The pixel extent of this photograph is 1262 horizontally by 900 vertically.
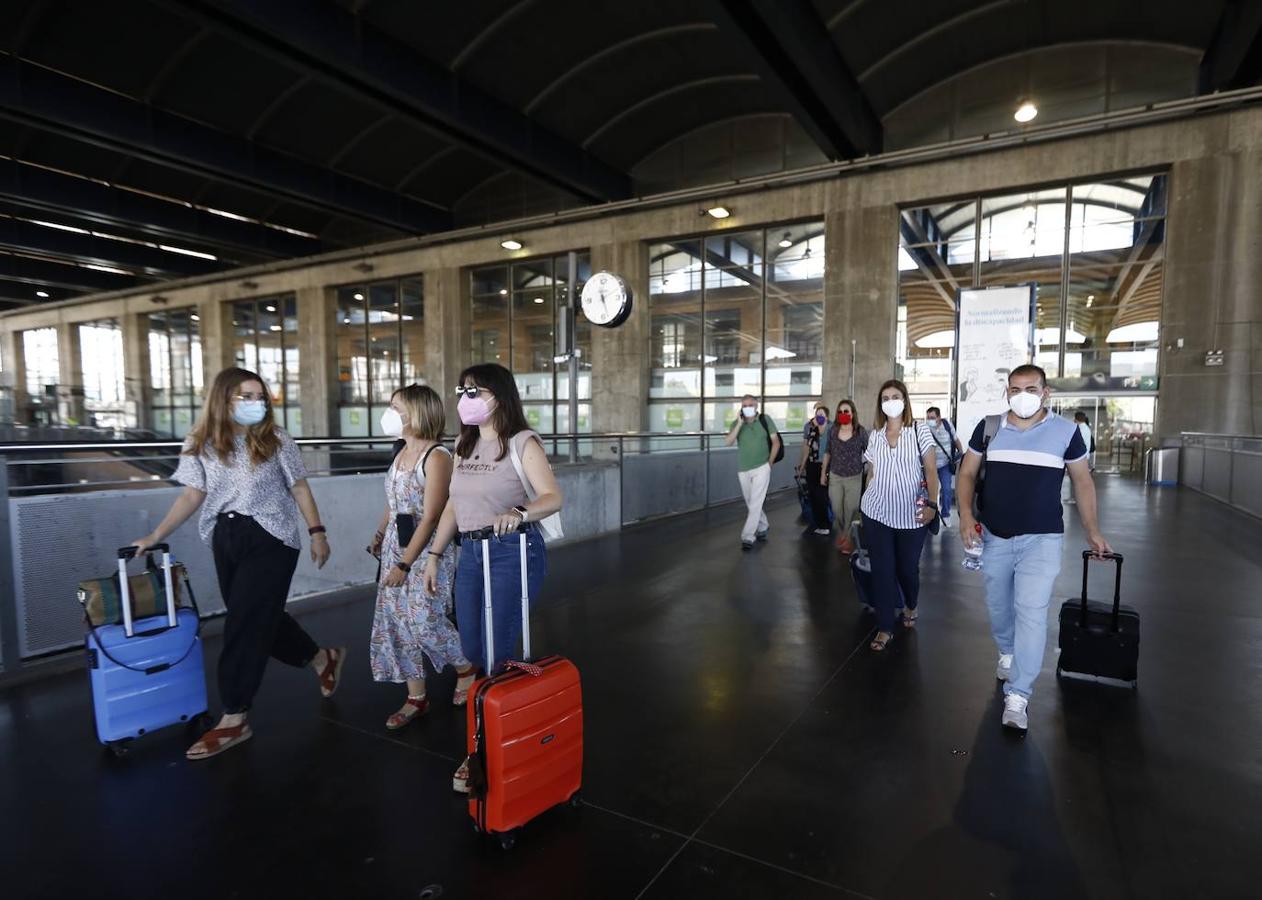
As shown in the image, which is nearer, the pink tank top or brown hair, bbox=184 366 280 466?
the pink tank top

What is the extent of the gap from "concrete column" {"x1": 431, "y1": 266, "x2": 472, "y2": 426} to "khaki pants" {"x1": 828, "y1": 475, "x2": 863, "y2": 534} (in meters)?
16.0

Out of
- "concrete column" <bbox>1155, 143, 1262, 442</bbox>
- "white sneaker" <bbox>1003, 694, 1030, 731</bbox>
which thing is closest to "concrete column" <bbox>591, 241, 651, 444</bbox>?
"concrete column" <bbox>1155, 143, 1262, 442</bbox>

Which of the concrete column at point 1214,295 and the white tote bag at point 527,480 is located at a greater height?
the concrete column at point 1214,295

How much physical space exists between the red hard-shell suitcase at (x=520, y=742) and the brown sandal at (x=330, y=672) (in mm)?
1685

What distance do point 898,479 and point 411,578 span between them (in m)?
3.10

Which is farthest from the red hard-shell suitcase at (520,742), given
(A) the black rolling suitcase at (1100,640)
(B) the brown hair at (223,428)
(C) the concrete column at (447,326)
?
(C) the concrete column at (447,326)

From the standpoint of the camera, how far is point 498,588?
9.19 ft

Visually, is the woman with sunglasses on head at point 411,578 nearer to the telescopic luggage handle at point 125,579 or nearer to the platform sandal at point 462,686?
the platform sandal at point 462,686

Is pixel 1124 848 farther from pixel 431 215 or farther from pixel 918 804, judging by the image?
pixel 431 215

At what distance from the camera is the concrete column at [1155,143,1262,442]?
12.4m

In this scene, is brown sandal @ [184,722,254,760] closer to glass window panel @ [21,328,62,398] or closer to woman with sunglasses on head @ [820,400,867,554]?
woman with sunglasses on head @ [820,400,867,554]

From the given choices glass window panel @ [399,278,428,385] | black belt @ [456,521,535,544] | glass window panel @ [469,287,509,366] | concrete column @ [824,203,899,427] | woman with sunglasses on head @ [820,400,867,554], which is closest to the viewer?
black belt @ [456,521,535,544]

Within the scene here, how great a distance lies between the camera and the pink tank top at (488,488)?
9.10 ft

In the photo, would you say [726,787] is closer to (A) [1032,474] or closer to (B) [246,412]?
(A) [1032,474]
